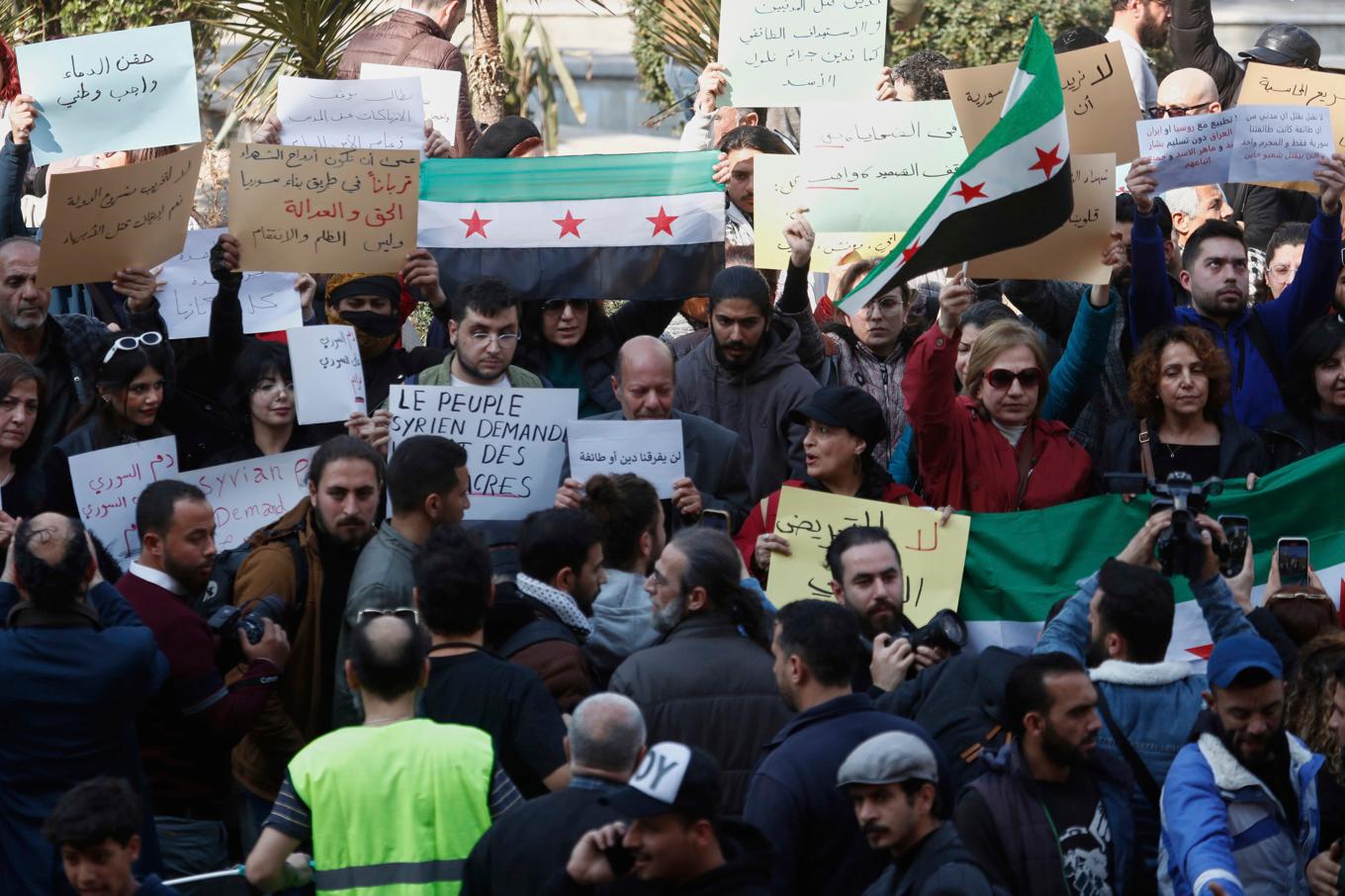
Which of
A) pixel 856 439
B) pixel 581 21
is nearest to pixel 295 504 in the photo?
pixel 856 439

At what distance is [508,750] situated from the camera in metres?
5.77

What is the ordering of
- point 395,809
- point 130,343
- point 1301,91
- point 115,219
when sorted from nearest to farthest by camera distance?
point 395,809, point 130,343, point 115,219, point 1301,91

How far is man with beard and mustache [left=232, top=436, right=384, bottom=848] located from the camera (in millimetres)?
6906

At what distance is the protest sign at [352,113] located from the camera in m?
9.14

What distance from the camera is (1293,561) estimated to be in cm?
755

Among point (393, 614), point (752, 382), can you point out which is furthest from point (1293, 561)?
point (393, 614)

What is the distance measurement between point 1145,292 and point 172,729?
13.9 ft

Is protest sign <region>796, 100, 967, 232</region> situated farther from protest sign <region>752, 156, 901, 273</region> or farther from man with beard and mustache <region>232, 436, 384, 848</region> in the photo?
man with beard and mustache <region>232, 436, 384, 848</region>

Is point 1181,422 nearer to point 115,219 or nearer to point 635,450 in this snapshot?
point 635,450

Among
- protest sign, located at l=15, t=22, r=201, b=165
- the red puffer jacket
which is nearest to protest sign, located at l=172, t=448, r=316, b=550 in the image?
protest sign, located at l=15, t=22, r=201, b=165

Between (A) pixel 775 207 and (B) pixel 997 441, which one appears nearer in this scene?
(B) pixel 997 441

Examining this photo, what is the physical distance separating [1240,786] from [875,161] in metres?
4.00

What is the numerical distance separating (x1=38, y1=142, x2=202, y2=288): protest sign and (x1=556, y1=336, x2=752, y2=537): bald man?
199cm

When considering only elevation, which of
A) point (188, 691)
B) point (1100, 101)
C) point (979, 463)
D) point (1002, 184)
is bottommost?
point (188, 691)
